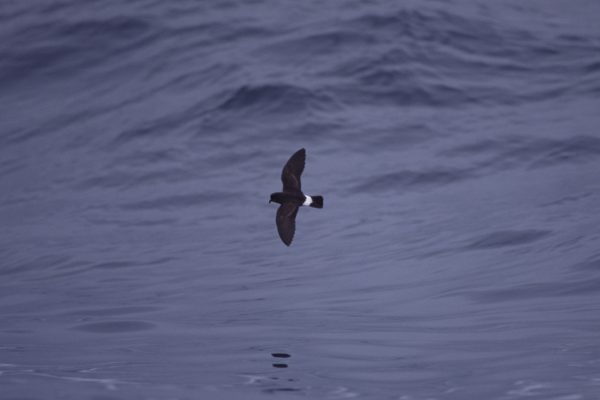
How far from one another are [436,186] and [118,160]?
4.49 metres

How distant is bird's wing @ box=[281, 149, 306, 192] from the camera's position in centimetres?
809

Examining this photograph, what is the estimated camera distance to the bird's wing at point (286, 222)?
743 cm

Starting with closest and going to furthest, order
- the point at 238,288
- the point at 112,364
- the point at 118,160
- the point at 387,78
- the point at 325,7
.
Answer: the point at 112,364 < the point at 238,288 < the point at 118,160 < the point at 387,78 < the point at 325,7

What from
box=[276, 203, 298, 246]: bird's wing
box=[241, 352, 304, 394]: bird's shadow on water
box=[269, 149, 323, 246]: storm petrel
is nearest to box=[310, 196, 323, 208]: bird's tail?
box=[269, 149, 323, 246]: storm petrel

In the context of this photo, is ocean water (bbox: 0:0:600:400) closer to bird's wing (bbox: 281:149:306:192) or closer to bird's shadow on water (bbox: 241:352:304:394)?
bird's shadow on water (bbox: 241:352:304:394)

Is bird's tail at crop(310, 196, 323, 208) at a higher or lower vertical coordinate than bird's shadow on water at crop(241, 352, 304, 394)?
higher

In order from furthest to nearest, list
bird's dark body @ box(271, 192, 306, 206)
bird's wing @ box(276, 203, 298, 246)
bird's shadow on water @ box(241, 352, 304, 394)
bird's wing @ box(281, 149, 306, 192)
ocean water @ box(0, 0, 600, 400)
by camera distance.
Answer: bird's wing @ box(281, 149, 306, 192) → bird's dark body @ box(271, 192, 306, 206) → bird's wing @ box(276, 203, 298, 246) → ocean water @ box(0, 0, 600, 400) → bird's shadow on water @ box(241, 352, 304, 394)

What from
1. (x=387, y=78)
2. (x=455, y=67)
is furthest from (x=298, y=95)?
(x=455, y=67)

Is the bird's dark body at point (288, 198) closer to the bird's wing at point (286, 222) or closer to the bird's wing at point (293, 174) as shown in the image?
the bird's wing at point (286, 222)

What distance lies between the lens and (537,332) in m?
7.24

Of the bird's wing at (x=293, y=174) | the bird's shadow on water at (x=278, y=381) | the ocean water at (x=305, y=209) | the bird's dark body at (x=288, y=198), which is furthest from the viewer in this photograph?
the bird's wing at (x=293, y=174)

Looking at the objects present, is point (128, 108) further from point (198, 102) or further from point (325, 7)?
point (325, 7)

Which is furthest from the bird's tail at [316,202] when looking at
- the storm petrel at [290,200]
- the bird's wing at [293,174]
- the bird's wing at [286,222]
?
the bird's wing at [293,174]

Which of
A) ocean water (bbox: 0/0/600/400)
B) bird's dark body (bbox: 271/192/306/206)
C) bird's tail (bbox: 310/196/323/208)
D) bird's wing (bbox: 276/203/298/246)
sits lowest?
ocean water (bbox: 0/0/600/400)
